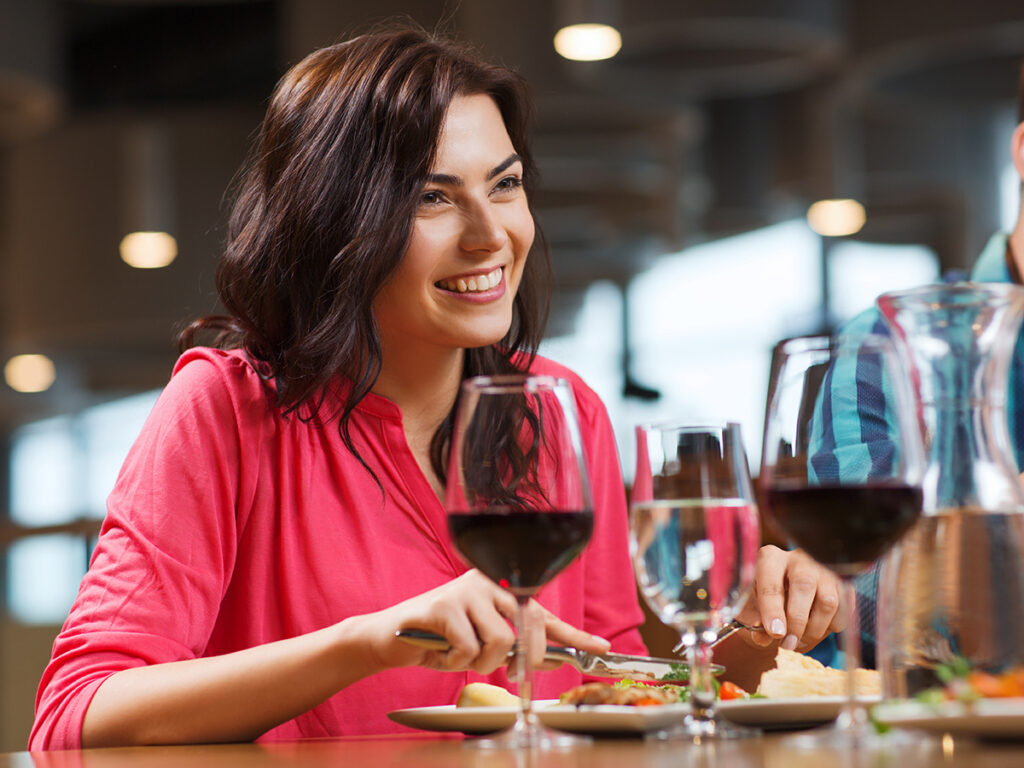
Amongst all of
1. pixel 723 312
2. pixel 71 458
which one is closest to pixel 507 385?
pixel 723 312

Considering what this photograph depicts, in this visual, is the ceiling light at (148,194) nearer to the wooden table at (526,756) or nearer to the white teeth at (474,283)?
the white teeth at (474,283)

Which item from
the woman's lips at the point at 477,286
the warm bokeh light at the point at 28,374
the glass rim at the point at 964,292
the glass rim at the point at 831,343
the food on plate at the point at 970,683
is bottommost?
the food on plate at the point at 970,683

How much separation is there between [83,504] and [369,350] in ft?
41.8

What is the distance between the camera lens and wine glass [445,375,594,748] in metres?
0.90

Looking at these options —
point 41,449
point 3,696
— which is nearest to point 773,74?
point 3,696

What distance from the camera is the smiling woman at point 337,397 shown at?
4.89 ft

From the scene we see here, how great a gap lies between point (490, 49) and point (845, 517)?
4205 millimetres

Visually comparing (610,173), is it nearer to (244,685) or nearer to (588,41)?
(588,41)

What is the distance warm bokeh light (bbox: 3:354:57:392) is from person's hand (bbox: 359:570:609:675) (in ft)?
32.7

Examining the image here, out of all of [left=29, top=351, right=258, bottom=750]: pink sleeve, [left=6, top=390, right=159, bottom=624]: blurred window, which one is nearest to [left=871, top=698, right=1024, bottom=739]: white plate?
[left=29, top=351, right=258, bottom=750]: pink sleeve

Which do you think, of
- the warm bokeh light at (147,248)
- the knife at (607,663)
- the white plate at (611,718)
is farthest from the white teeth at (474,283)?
the warm bokeh light at (147,248)

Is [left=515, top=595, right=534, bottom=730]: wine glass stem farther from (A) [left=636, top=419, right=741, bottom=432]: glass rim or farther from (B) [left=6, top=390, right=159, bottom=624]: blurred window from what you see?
→ (B) [left=6, top=390, right=159, bottom=624]: blurred window

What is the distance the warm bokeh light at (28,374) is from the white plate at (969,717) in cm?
1028

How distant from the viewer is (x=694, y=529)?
34.6 inches
